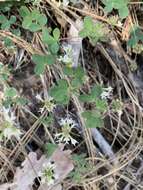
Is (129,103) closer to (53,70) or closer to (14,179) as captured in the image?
(53,70)

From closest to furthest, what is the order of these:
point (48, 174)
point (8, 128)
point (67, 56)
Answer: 1. point (8, 128)
2. point (48, 174)
3. point (67, 56)

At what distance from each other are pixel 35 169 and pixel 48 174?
0.07 meters

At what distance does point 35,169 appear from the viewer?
204 centimetres

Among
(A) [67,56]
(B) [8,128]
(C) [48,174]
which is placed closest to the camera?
(B) [8,128]

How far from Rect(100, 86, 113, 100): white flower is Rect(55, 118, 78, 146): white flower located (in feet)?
0.60

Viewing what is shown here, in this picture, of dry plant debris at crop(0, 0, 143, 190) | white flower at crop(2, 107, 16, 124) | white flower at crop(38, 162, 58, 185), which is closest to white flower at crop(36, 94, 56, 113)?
dry plant debris at crop(0, 0, 143, 190)

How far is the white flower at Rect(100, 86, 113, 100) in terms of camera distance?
2149 millimetres


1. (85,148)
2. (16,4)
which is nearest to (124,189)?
(85,148)

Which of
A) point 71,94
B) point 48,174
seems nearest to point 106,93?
point 71,94

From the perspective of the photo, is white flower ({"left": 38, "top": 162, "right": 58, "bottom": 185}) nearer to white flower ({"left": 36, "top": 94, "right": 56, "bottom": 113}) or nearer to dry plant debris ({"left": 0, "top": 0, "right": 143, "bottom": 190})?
dry plant debris ({"left": 0, "top": 0, "right": 143, "bottom": 190})

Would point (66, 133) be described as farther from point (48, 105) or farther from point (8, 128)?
point (8, 128)

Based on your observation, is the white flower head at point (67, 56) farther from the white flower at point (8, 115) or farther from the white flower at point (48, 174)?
the white flower at point (48, 174)

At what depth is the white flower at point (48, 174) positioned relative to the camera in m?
2.00

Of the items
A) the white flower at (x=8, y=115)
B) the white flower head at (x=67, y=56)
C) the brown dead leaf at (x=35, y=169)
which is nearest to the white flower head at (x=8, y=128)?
the white flower at (x=8, y=115)
